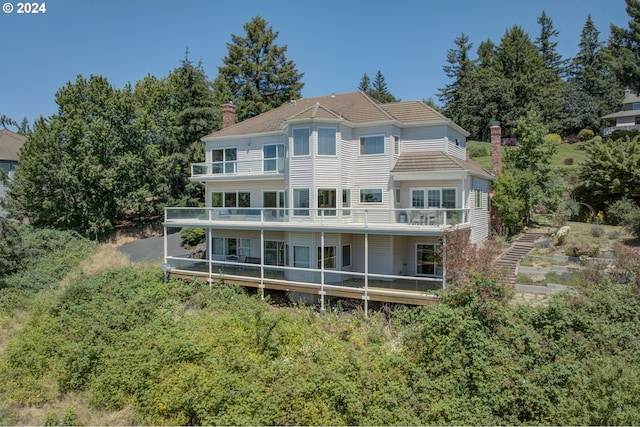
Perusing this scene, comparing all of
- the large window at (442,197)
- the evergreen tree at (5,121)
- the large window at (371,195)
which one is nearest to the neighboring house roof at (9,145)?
the evergreen tree at (5,121)

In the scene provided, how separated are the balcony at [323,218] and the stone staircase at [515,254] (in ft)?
11.1

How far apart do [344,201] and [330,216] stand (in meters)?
2.06

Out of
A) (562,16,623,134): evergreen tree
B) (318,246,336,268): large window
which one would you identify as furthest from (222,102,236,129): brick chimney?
(562,16,623,134): evergreen tree

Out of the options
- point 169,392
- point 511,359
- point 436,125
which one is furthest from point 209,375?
point 436,125

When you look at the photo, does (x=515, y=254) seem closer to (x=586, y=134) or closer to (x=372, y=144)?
(x=372, y=144)

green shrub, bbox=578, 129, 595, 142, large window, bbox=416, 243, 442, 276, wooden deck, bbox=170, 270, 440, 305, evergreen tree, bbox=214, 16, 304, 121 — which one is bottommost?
wooden deck, bbox=170, 270, 440, 305

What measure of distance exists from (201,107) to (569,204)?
96.2 feet

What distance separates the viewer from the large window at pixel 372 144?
21.7 m

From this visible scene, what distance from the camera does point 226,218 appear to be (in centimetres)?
2191

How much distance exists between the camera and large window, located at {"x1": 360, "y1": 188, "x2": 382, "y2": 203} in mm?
21641

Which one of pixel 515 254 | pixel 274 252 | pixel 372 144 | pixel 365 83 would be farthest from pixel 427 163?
pixel 365 83

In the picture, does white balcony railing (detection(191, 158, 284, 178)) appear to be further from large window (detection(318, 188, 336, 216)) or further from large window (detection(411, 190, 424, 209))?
large window (detection(411, 190, 424, 209))

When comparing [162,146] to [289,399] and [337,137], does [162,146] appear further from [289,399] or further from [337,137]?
[289,399]

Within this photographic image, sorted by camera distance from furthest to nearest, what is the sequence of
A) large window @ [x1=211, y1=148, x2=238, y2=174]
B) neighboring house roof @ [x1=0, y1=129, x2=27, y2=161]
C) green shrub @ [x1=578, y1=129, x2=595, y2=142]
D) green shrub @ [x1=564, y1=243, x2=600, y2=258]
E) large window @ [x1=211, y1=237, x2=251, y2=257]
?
green shrub @ [x1=578, y1=129, x2=595, y2=142] → neighboring house roof @ [x1=0, y1=129, x2=27, y2=161] → large window @ [x1=211, y1=148, x2=238, y2=174] → large window @ [x1=211, y1=237, x2=251, y2=257] → green shrub @ [x1=564, y1=243, x2=600, y2=258]
